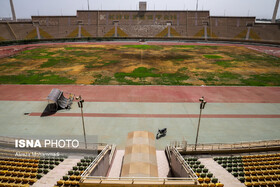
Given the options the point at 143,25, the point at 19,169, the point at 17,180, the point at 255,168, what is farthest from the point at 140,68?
the point at 143,25

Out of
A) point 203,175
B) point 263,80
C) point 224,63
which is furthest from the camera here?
point 224,63

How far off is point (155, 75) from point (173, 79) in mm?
4096

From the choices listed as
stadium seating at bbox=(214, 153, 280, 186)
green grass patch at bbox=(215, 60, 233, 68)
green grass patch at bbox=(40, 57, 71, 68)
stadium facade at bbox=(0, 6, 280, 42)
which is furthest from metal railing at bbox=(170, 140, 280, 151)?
stadium facade at bbox=(0, 6, 280, 42)

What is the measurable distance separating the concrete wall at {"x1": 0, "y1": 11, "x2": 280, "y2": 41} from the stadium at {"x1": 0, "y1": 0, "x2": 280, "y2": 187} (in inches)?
1017

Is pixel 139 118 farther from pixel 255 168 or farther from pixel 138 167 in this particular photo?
pixel 255 168

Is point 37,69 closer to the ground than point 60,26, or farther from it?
closer to the ground

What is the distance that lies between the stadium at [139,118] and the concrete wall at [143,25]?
84.7 feet

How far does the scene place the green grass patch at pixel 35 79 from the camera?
111 feet

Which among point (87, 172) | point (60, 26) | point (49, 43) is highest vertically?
point (60, 26)

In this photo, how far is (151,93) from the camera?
97.2ft

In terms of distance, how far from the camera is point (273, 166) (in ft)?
45.3

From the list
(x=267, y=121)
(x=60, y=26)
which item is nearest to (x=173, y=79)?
(x=267, y=121)

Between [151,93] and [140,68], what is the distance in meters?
14.3

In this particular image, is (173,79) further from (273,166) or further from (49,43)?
(49,43)
